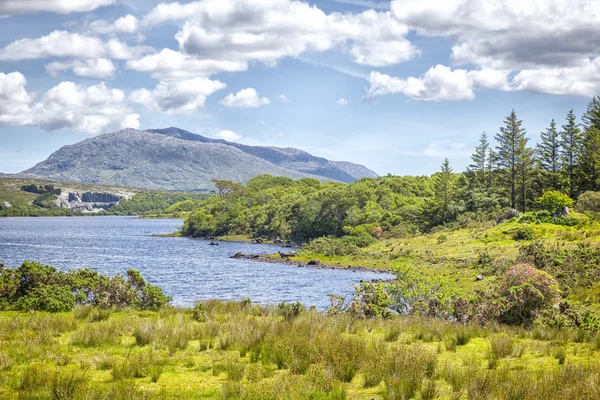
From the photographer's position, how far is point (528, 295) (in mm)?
18141

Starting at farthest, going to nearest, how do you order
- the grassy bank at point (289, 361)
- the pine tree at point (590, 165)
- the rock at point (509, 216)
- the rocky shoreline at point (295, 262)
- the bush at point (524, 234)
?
the pine tree at point (590, 165) → the rock at point (509, 216) → the rocky shoreline at point (295, 262) → the bush at point (524, 234) → the grassy bank at point (289, 361)

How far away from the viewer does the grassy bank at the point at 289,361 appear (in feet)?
29.8

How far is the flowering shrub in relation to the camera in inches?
711

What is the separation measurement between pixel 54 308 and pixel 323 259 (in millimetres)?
48668

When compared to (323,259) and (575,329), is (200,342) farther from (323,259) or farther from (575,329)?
(323,259)

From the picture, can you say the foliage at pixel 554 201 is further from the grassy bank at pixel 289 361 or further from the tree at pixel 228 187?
the tree at pixel 228 187

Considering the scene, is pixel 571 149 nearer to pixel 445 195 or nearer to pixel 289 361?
pixel 445 195

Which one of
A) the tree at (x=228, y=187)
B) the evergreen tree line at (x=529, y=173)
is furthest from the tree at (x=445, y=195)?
the tree at (x=228, y=187)

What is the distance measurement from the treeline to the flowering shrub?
37.9 meters

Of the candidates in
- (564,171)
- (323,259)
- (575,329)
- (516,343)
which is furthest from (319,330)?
(564,171)

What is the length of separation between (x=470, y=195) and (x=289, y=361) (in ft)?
262

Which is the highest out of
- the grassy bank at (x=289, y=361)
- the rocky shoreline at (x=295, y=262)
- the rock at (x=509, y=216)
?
the rock at (x=509, y=216)

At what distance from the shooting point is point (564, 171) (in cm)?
7881

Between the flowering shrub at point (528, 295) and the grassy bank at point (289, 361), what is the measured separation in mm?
2060
